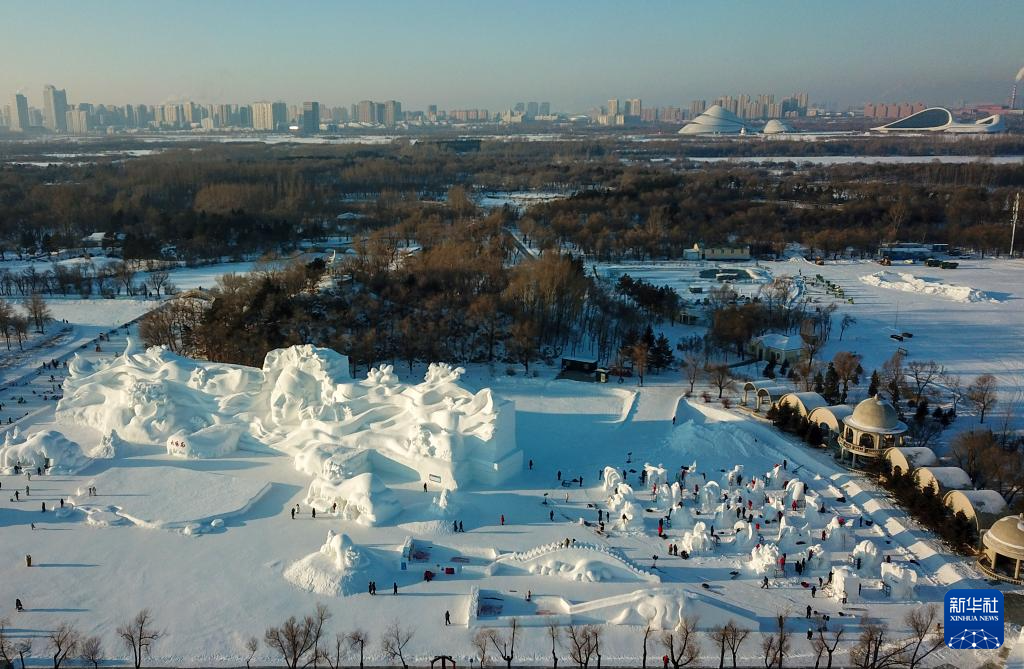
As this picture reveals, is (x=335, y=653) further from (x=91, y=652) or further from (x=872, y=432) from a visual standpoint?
(x=872, y=432)

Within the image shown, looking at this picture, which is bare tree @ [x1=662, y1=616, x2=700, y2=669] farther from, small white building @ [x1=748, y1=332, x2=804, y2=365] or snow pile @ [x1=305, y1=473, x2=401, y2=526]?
small white building @ [x1=748, y1=332, x2=804, y2=365]

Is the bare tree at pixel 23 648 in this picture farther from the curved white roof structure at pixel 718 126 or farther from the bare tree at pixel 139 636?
the curved white roof structure at pixel 718 126

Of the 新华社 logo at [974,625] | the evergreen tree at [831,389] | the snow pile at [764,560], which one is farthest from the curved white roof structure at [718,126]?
the 新华社 logo at [974,625]

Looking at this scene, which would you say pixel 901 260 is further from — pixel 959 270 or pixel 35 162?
pixel 35 162

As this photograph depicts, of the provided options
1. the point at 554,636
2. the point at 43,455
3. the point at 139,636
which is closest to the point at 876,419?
the point at 554,636

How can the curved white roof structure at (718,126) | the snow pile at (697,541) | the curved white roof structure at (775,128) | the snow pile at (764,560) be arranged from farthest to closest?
the curved white roof structure at (718,126)
the curved white roof structure at (775,128)
the snow pile at (697,541)
the snow pile at (764,560)

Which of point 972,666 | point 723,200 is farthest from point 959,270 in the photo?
point 972,666
